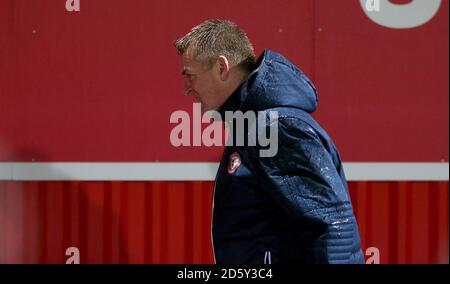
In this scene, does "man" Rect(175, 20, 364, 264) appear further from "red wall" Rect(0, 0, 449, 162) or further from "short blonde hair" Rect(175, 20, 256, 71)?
"red wall" Rect(0, 0, 449, 162)

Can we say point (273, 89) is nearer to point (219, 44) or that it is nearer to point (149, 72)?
point (219, 44)

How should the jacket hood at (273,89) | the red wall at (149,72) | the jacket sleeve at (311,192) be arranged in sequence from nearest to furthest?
the jacket sleeve at (311,192)
the jacket hood at (273,89)
the red wall at (149,72)

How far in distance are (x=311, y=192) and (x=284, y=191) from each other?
55 mm

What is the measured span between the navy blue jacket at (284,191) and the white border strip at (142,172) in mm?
1172

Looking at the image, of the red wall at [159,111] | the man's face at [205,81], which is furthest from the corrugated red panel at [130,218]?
the man's face at [205,81]

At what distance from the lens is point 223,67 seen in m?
1.77

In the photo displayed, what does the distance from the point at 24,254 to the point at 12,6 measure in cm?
94

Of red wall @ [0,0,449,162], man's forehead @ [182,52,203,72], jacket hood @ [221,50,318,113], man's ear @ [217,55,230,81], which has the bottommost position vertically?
jacket hood @ [221,50,318,113]

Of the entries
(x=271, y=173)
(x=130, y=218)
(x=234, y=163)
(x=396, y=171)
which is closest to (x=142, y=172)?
(x=130, y=218)

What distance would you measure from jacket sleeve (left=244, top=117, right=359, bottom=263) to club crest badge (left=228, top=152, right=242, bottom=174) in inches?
3.3

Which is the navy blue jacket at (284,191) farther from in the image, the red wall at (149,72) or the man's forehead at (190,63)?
the red wall at (149,72)

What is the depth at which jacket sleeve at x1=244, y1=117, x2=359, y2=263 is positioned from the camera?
5.18ft

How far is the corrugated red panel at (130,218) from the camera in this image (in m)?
2.95

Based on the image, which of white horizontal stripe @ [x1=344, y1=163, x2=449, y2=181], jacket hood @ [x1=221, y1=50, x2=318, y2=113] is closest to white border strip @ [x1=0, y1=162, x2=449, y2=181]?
white horizontal stripe @ [x1=344, y1=163, x2=449, y2=181]
